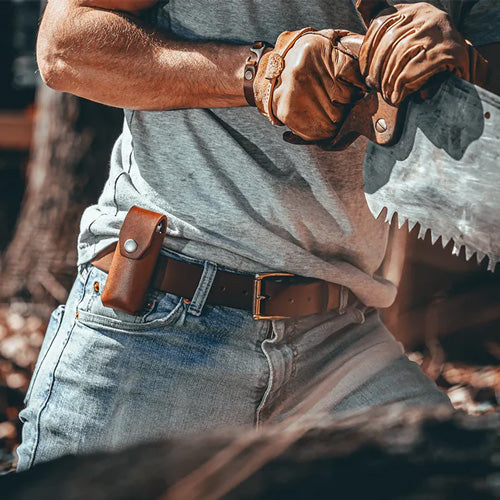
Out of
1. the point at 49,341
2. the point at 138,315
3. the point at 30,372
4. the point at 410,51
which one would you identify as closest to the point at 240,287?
the point at 138,315

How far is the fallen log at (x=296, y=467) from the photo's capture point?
833 millimetres

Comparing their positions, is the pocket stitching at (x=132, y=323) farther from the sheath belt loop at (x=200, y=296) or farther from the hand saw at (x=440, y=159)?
the hand saw at (x=440, y=159)

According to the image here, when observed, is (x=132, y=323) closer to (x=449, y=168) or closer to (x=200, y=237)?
(x=200, y=237)

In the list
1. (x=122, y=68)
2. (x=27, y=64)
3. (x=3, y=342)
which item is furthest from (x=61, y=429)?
(x=27, y=64)

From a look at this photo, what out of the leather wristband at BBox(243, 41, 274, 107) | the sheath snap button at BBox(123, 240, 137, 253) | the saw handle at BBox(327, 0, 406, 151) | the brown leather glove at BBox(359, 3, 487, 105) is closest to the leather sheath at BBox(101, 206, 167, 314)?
the sheath snap button at BBox(123, 240, 137, 253)

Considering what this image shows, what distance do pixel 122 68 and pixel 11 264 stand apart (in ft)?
12.2

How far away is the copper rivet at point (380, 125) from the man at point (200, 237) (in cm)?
27

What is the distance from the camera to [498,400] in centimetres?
412

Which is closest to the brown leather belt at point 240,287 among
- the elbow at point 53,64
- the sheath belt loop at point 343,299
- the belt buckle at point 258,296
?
the belt buckle at point 258,296

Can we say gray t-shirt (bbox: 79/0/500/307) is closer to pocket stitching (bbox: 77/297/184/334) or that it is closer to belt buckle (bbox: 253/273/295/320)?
belt buckle (bbox: 253/273/295/320)

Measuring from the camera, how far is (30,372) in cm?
454

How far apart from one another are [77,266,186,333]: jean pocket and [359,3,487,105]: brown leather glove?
2.43ft

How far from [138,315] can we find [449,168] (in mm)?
830

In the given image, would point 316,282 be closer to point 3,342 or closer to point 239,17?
point 239,17
